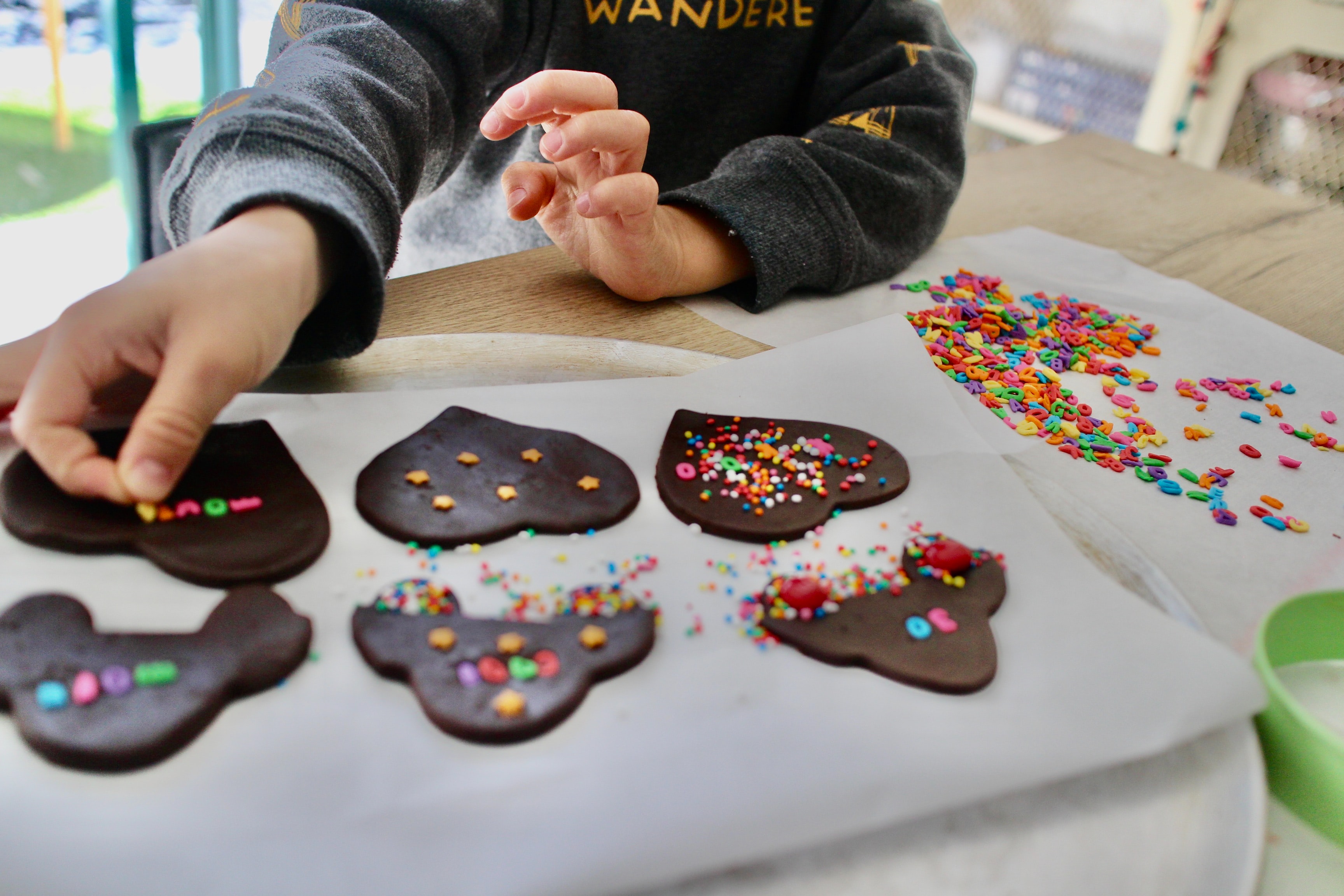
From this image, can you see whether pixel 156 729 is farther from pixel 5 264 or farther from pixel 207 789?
pixel 5 264

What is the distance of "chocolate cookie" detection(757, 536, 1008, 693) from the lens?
447mm

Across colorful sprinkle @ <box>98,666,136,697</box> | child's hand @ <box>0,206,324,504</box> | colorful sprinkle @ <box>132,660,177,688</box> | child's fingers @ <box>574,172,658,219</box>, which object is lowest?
colorful sprinkle @ <box>98,666,136,697</box>

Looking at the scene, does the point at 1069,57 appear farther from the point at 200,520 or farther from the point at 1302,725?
the point at 200,520

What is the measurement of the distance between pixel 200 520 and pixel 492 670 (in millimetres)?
Answer: 180

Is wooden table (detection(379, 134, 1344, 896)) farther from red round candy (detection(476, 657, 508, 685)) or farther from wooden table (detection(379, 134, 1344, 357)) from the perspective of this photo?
red round candy (detection(476, 657, 508, 685))

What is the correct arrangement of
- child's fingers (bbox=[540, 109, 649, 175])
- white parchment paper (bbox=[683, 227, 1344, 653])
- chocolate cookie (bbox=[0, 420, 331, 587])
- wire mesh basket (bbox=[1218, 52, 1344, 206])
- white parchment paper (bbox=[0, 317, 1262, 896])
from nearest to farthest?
white parchment paper (bbox=[0, 317, 1262, 896]) < chocolate cookie (bbox=[0, 420, 331, 587]) < white parchment paper (bbox=[683, 227, 1344, 653]) < child's fingers (bbox=[540, 109, 649, 175]) < wire mesh basket (bbox=[1218, 52, 1344, 206])

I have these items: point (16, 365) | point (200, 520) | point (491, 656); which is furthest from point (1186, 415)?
point (16, 365)

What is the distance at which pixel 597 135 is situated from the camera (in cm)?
67

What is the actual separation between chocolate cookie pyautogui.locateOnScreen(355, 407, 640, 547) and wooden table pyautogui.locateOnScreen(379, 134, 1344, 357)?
0.15 meters

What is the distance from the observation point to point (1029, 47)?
7.22 ft

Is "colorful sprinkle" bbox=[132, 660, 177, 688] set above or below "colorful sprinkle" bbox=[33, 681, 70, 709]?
above

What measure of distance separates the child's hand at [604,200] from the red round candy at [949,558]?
34 cm

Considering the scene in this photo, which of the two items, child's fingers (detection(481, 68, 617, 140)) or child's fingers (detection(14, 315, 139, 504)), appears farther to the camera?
child's fingers (detection(481, 68, 617, 140))

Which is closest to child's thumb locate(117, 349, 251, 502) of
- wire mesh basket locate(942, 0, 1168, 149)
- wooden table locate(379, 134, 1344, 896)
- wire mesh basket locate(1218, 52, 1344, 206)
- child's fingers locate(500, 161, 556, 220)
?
wooden table locate(379, 134, 1344, 896)
